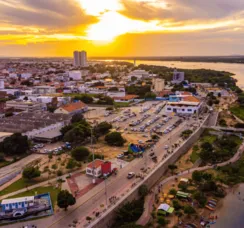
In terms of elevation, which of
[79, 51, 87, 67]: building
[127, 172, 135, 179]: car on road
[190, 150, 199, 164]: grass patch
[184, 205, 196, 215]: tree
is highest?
[79, 51, 87, 67]: building

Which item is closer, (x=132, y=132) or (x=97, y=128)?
(x=97, y=128)

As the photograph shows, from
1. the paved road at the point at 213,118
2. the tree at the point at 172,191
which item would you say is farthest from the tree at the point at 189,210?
the paved road at the point at 213,118

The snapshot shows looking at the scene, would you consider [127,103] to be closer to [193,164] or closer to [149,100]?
[149,100]

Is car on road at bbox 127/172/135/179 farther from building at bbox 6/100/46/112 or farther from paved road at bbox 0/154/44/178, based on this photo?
building at bbox 6/100/46/112

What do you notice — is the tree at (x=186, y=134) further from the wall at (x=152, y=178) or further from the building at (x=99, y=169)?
the building at (x=99, y=169)

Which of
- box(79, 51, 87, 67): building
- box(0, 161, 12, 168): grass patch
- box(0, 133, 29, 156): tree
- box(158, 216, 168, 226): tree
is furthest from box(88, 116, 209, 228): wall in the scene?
box(79, 51, 87, 67): building

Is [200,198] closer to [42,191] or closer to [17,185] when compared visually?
[42,191]

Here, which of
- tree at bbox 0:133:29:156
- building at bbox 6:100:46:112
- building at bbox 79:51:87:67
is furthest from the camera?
building at bbox 79:51:87:67

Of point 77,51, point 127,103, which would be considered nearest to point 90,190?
point 127,103
